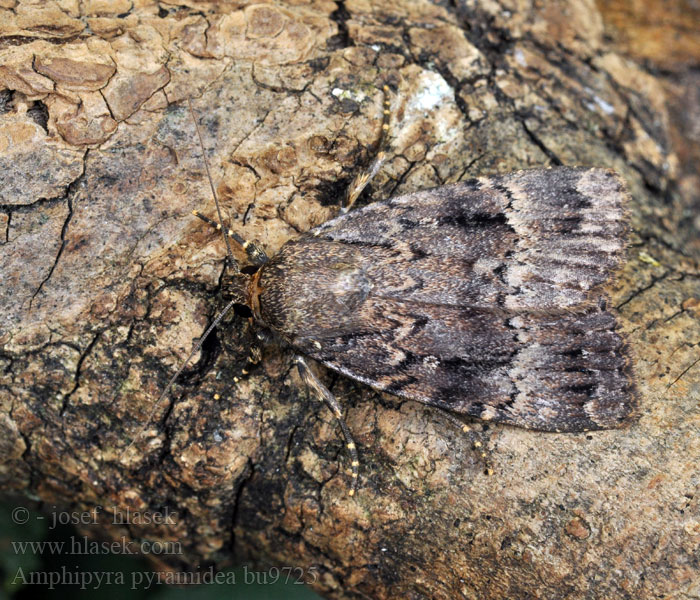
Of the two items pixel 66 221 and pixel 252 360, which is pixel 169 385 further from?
pixel 66 221

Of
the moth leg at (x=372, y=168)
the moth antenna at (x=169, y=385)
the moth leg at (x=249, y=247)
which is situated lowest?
the moth antenna at (x=169, y=385)

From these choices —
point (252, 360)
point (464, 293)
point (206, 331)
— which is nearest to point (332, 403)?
point (252, 360)

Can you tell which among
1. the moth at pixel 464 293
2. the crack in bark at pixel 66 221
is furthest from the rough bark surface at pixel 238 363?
the moth at pixel 464 293

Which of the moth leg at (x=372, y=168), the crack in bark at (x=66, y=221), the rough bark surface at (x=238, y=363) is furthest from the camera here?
the moth leg at (x=372, y=168)

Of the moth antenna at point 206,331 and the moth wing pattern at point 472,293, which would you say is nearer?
the moth antenna at point 206,331

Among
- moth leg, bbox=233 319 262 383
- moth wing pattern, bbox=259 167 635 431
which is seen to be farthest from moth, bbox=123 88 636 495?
moth leg, bbox=233 319 262 383

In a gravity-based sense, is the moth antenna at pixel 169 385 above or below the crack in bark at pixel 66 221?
below

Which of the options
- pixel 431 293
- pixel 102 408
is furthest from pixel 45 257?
pixel 431 293

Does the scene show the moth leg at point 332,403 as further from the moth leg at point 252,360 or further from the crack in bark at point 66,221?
the crack in bark at point 66,221

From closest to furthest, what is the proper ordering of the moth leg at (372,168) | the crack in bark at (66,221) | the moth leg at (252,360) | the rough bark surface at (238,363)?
1. the rough bark surface at (238,363)
2. the crack in bark at (66,221)
3. the moth leg at (252,360)
4. the moth leg at (372,168)
